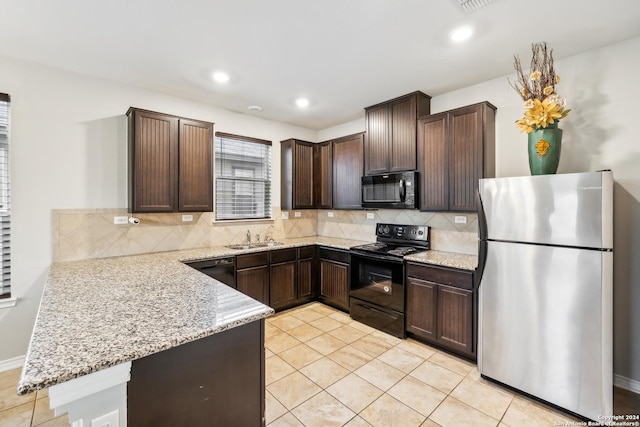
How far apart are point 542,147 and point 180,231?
3666 mm

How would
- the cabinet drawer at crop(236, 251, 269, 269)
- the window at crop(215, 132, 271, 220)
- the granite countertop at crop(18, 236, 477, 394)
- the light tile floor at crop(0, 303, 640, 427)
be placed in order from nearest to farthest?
the granite countertop at crop(18, 236, 477, 394)
the light tile floor at crop(0, 303, 640, 427)
the cabinet drawer at crop(236, 251, 269, 269)
the window at crop(215, 132, 271, 220)

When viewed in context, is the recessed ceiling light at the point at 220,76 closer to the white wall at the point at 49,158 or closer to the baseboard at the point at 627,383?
the white wall at the point at 49,158

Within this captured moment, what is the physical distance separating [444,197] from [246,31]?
2366 millimetres

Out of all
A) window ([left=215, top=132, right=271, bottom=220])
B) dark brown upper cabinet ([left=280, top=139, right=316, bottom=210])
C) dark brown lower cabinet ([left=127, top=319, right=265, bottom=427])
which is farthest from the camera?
dark brown upper cabinet ([left=280, top=139, right=316, bottom=210])

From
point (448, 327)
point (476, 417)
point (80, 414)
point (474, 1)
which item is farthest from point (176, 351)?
point (474, 1)

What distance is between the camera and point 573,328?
194 cm

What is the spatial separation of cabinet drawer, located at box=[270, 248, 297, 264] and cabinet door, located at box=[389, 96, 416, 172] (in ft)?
5.53

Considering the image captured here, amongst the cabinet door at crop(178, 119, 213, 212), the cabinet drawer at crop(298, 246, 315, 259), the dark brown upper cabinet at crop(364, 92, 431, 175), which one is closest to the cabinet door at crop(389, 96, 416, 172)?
the dark brown upper cabinet at crop(364, 92, 431, 175)

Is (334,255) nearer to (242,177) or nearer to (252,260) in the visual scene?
(252,260)

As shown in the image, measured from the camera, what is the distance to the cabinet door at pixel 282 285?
3713 mm

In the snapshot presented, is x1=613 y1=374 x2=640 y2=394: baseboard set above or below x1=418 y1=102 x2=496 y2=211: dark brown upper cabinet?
below

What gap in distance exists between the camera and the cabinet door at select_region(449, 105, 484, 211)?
109 inches

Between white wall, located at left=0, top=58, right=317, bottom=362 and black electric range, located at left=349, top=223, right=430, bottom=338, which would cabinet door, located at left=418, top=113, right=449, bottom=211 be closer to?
black electric range, located at left=349, top=223, right=430, bottom=338

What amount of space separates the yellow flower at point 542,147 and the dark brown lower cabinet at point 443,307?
1.11 m
